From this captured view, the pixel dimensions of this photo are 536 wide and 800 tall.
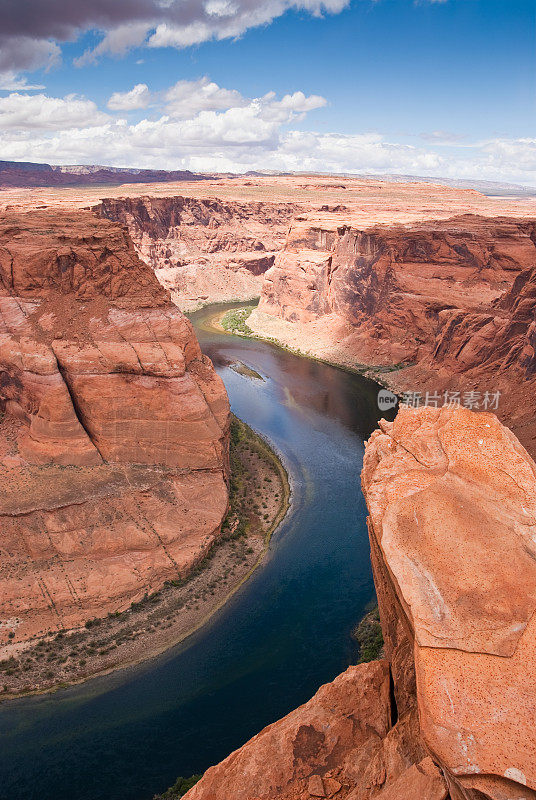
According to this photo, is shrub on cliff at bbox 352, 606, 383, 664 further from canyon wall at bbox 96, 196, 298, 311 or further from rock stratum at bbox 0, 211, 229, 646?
canyon wall at bbox 96, 196, 298, 311

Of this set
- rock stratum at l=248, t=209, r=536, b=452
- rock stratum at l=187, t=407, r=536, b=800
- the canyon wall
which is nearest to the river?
rock stratum at l=187, t=407, r=536, b=800

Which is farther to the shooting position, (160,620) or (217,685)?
(160,620)

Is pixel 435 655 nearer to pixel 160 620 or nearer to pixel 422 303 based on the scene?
pixel 160 620

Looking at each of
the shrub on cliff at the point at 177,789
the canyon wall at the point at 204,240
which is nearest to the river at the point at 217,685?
the shrub on cliff at the point at 177,789

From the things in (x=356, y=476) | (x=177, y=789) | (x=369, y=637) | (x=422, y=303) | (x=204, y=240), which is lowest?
(x=177, y=789)

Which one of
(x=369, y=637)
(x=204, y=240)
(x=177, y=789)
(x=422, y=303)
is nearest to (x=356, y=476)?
(x=369, y=637)

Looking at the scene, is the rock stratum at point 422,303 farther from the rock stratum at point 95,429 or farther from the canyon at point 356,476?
the rock stratum at point 95,429
